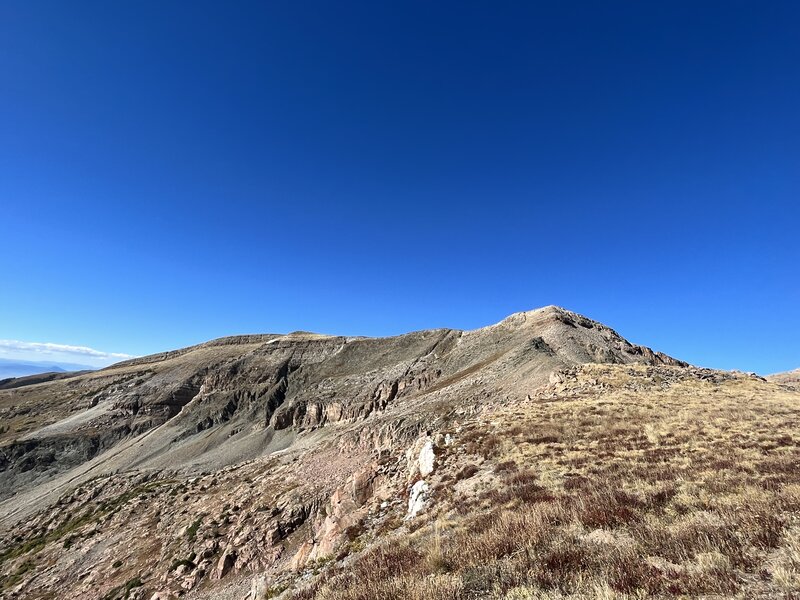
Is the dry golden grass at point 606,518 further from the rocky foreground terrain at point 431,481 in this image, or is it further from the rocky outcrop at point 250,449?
the rocky outcrop at point 250,449

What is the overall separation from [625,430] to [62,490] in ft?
262

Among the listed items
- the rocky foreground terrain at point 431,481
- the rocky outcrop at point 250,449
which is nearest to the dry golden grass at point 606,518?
the rocky foreground terrain at point 431,481

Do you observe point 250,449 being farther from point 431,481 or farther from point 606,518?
point 606,518

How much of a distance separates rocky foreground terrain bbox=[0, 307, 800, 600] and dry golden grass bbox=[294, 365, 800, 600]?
73 millimetres

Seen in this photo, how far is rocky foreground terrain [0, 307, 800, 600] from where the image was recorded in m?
8.41

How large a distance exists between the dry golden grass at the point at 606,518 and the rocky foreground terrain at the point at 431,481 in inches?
2.9

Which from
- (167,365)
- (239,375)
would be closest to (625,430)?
(239,375)

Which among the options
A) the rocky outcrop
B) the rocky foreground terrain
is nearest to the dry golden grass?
the rocky foreground terrain

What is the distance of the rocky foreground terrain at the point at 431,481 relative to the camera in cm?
841

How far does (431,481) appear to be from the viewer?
20.1 metres

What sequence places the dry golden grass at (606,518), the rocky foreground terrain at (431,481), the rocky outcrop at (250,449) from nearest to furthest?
1. the dry golden grass at (606,518)
2. the rocky foreground terrain at (431,481)
3. the rocky outcrop at (250,449)

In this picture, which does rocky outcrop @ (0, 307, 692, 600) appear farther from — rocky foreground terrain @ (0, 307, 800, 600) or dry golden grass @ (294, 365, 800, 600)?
dry golden grass @ (294, 365, 800, 600)

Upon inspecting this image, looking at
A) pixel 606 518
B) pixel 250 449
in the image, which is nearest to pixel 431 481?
pixel 606 518

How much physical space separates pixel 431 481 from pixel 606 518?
1112 centimetres
